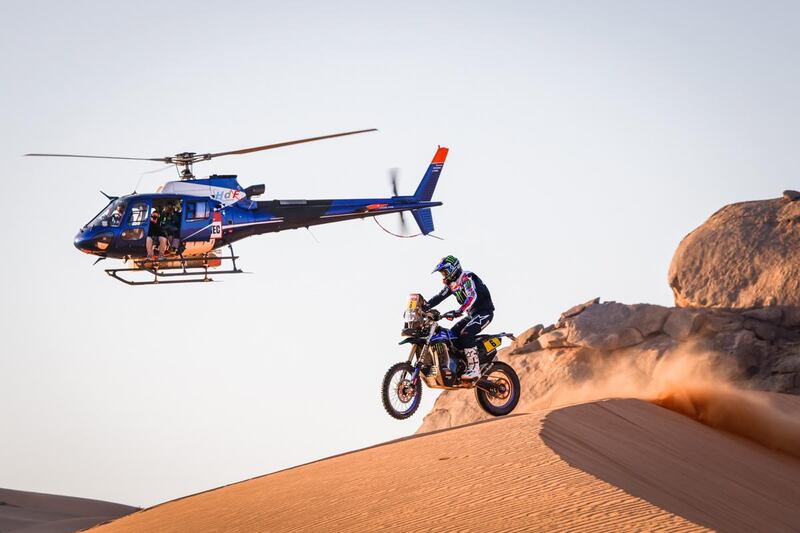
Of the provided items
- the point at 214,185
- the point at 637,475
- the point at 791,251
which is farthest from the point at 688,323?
the point at 637,475

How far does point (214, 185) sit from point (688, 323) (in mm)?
10496

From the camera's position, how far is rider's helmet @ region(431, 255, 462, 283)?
15.2 metres

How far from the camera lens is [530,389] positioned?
77.0 feet

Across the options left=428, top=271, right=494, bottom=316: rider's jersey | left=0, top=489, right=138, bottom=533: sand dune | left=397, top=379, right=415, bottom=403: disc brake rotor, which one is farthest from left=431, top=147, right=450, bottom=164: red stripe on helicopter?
left=397, top=379, right=415, bottom=403: disc brake rotor

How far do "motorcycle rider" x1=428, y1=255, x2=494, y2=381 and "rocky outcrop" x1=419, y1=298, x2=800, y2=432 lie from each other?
23.2 ft

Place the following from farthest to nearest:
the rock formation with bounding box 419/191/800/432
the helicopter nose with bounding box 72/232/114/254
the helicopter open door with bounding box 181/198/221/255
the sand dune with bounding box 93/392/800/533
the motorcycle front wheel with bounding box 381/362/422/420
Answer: the rock formation with bounding box 419/191/800/432, the helicopter open door with bounding box 181/198/221/255, the helicopter nose with bounding box 72/232/114/254, the motorcycle front wheel with bounding box 381/362/422/420, the sand dune with bounding box 93/392/800/533

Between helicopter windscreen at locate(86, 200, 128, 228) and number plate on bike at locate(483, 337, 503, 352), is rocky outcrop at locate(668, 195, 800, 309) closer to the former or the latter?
number plate on bike at locate(483, 337, 503, 352)

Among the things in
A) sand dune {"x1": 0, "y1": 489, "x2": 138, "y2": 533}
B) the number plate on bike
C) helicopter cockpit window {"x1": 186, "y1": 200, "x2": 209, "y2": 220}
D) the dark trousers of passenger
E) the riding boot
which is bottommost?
sand dune {"x1": 0, "y1": 489, "x2": 138, "y2": 533}

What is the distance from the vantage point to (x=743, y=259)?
24.5 m

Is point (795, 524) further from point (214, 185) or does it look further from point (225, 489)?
point (214, 185)

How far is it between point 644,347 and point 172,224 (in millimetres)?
10276

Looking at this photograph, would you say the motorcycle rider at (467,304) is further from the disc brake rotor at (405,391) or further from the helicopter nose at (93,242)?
the helicopter nose at (93,242)

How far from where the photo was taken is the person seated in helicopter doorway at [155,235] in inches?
849

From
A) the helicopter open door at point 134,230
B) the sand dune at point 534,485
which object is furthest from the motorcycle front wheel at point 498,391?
the helicopter open door at point 134,230
